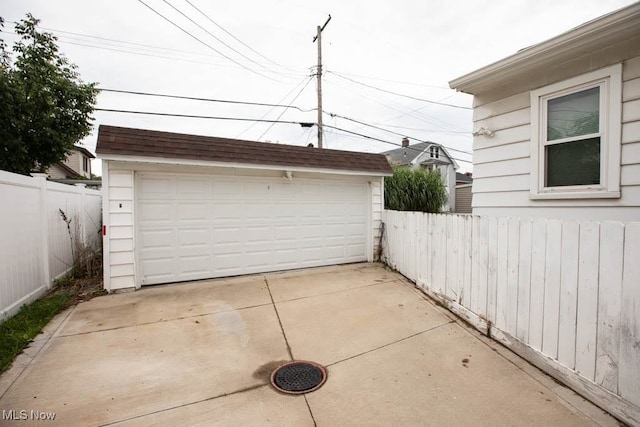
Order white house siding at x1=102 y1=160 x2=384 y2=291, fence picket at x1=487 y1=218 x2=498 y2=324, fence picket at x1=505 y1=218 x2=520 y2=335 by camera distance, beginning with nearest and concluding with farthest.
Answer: fence picket at x1=505 y1=218 x2=520 y2=335 → fence picket at x1=487 y1=218 x2=498 y2=324 → white house siding at x1=102 y1=160 x2=384 y2=291

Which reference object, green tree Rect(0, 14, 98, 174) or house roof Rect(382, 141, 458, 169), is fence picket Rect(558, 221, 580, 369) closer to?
green tree Rect(0, 14, 98, 174)

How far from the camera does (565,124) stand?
3.20 m

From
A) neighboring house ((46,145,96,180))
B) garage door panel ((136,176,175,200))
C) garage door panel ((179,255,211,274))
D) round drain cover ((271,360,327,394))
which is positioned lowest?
round drain cover ((271,360,327,394))

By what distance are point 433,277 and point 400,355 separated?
6.32 ft

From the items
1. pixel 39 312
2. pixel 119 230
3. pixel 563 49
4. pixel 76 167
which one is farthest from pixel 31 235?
pixel 76 167

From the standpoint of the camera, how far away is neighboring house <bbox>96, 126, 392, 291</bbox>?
488 cm

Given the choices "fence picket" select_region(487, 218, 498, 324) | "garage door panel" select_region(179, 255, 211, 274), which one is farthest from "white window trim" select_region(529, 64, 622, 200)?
"garage door panel" select_region(179, 255, 211, 274)

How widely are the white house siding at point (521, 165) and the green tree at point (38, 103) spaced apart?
12.4 m

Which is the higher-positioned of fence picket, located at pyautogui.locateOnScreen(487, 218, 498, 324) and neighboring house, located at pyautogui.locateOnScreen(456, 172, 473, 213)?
neighboring house, located at pyautogui.locateOnScreen(456, 172, 473, 213)

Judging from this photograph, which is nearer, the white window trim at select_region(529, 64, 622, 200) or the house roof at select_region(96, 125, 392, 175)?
the white window trim at select_region(529, 64, 622, 200)

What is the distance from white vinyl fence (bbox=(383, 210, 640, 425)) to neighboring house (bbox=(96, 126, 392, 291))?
3.23 meters

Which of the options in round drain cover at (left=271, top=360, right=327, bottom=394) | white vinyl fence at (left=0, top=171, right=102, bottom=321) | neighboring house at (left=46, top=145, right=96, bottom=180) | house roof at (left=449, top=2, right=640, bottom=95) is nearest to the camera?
round drain cover at (left=271, top=360, right=327, bottom=394)

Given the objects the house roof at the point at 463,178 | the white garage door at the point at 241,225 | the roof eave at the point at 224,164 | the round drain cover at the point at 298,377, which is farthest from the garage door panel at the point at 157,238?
the house roof at the point at 463,178

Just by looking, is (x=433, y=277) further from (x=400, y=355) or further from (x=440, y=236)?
(x=400, y=355)
